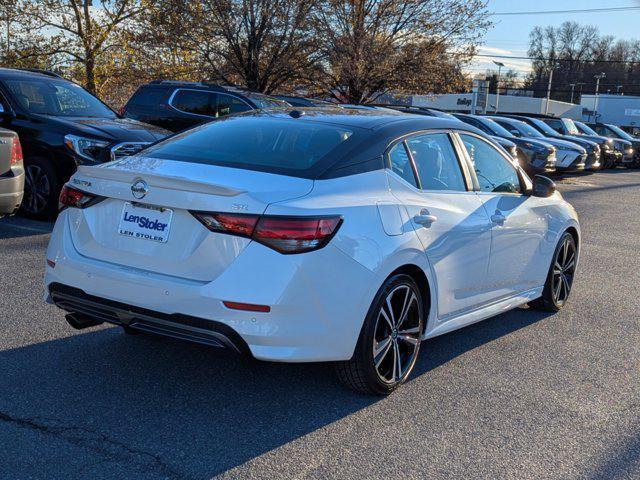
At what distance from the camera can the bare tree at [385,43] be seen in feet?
82.3

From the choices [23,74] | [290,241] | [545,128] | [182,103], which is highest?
[23,74]

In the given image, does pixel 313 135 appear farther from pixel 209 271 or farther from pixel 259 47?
pixel 259 47

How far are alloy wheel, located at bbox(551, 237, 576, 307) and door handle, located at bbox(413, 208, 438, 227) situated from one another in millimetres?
2278

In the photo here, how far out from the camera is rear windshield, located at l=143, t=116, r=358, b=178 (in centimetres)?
429

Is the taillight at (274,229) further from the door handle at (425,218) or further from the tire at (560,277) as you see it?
the tire at (560,277)

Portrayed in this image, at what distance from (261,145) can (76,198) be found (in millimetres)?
1099

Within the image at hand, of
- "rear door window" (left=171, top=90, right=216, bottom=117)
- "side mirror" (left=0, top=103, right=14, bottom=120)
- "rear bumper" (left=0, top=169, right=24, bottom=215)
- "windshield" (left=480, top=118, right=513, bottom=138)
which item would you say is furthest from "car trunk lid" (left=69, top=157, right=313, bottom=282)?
"windshield" (left=480, top=118, right=513, bottom=138)

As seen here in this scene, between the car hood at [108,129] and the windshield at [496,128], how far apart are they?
1286 centimetres

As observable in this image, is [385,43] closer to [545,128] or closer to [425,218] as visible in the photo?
[545,128]

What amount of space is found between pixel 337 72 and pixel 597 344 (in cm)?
2122

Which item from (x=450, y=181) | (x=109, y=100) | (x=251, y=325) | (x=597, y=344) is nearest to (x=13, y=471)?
(x=251, y=325)

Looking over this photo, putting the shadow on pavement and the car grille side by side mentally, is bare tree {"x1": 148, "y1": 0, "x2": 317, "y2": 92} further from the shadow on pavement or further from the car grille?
the shadow on pavement

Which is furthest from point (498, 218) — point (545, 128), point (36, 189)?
point (545, 128)

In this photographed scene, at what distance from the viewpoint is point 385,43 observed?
26.0 m
